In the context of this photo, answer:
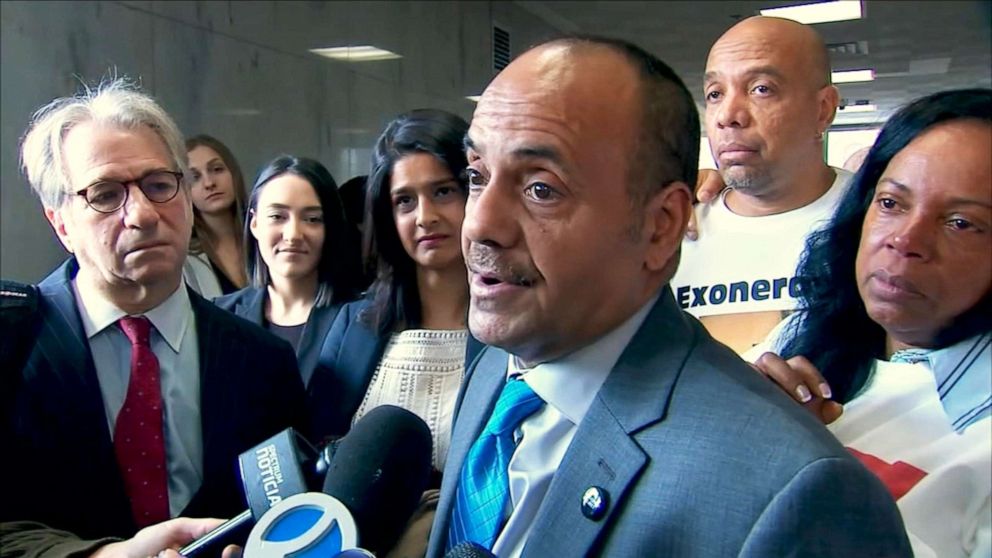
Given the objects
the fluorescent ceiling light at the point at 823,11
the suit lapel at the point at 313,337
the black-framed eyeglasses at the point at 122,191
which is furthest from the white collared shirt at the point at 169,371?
the fluorescent ceiling light at the point at 823,11

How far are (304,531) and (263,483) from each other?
0.18 meters

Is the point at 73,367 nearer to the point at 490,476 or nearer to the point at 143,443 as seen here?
the point at 143,443

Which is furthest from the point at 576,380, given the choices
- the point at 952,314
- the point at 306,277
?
the point at 306,277

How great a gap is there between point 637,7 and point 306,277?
6.03 meters

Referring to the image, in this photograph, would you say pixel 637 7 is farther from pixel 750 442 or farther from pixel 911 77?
pixel 750 442

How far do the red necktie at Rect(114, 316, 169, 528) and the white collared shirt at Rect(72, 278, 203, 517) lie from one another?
0.02 metres

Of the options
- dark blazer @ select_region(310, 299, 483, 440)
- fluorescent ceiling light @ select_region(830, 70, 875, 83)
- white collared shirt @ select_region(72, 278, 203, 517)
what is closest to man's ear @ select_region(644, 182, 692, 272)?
dark blazer @ select_region(310, 299, 483, 440)

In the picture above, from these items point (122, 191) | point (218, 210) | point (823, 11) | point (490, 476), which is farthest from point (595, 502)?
point (823, 11)

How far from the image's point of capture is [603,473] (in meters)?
0.99

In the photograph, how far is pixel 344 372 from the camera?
200 centimetres

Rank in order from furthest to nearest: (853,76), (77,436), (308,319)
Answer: (853,76), (308,319), (77,436)

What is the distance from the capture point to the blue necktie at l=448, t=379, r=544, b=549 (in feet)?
3.63

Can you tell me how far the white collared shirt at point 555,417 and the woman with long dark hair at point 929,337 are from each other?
30 centimetres

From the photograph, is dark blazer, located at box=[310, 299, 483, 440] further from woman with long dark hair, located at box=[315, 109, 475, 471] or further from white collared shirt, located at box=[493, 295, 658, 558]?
white collared shirt, located at box=[493, 295, 658, 558]
